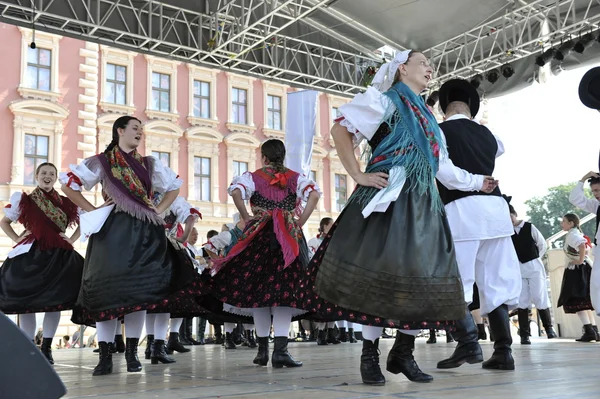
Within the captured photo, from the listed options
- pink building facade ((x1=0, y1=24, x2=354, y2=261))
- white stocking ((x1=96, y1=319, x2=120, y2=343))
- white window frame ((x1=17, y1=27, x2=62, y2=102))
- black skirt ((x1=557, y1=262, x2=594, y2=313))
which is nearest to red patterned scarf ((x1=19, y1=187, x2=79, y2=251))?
white stocking ((x1=96, y1=319, x2=120, y2=343))

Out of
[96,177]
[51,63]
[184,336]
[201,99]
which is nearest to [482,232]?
[96,177]

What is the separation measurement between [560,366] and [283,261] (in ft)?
6.19

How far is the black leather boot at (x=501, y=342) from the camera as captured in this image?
3562 mm

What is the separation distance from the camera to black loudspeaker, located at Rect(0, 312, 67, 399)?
3.48 ft

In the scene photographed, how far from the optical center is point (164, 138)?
22.2 metres

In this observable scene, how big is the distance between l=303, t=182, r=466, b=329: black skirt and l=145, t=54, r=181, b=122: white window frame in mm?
→ 19878

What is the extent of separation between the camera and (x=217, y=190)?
901 inches

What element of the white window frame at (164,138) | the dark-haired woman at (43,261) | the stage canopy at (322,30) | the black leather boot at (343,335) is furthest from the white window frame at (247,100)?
the dark-haired woman at (43,261)

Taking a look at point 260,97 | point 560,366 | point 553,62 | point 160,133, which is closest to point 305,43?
point 553,62

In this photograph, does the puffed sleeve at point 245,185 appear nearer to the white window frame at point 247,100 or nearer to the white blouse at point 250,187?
the white blouse at point 250,187

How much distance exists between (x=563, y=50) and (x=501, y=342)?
Result: 7.44m

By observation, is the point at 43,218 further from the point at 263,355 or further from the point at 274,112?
the point at 274,112

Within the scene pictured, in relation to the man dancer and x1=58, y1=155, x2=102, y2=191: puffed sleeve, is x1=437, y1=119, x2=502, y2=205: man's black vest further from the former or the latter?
x1=58, y1=155, x2=102, y2=191: puffed sleeve

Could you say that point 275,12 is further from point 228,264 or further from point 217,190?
point 217,190
